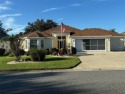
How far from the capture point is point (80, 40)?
50906 mm

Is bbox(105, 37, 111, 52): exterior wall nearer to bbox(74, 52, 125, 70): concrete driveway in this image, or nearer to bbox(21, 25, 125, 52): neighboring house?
bbox(21, 25, 125, 52): neighboring house

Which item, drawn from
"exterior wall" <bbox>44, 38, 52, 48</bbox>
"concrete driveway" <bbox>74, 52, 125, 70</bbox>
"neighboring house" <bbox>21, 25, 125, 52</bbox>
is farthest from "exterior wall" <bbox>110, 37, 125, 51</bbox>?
"concrete driveway" <bbox>74, 52, 125, 70</bbox>

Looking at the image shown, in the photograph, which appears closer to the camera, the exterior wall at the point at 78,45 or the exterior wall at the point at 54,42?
the exterior wall at the point at 78,45

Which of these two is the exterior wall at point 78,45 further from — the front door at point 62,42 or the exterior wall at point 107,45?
the exterior wall at point 107,45

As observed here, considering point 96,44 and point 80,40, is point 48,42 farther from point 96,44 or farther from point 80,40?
point 96,44

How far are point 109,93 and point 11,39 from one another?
20651 mm

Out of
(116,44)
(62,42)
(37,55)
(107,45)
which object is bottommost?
(37,55)

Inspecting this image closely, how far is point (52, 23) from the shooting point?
9656 centimetres

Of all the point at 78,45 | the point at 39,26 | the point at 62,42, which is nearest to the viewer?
the point at 78,45

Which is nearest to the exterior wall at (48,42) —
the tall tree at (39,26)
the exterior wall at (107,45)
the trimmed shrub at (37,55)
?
the exterior wall at (107,45)

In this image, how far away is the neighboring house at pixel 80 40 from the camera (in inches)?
1978

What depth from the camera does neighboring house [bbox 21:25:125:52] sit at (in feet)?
165

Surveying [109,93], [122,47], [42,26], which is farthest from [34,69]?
[42,26]

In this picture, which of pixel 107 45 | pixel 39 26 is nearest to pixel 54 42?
pixel 107 45
